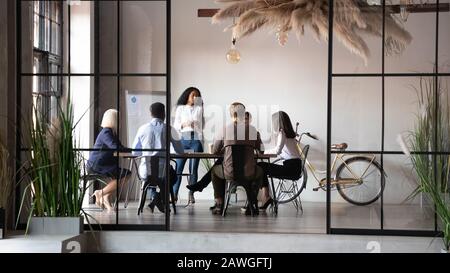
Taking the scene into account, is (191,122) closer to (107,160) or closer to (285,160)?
(285,160)

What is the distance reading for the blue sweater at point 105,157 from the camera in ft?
18.6

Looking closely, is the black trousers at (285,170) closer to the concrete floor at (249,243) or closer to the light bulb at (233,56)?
the light bulb at (233,56)

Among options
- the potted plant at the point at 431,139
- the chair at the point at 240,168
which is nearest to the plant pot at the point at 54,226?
the chair at the point at 240,168

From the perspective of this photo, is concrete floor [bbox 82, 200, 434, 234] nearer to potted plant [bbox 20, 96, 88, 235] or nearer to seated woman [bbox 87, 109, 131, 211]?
seated woman [bbox 87, 109, 131, 211]

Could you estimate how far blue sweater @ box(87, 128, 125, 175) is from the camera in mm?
5664

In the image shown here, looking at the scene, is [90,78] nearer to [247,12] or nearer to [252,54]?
[247,12]

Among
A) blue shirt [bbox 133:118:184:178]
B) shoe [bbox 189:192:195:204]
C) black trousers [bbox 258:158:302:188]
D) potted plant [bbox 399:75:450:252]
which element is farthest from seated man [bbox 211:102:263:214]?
potted plant [bbox 399:75:450:252]

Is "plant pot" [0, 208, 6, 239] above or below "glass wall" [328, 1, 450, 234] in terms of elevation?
below

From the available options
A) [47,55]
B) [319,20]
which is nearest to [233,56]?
[319,20]

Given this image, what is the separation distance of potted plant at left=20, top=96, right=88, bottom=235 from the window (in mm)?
185

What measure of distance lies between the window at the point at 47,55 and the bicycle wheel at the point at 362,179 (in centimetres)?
253

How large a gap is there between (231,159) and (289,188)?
5.57ft
